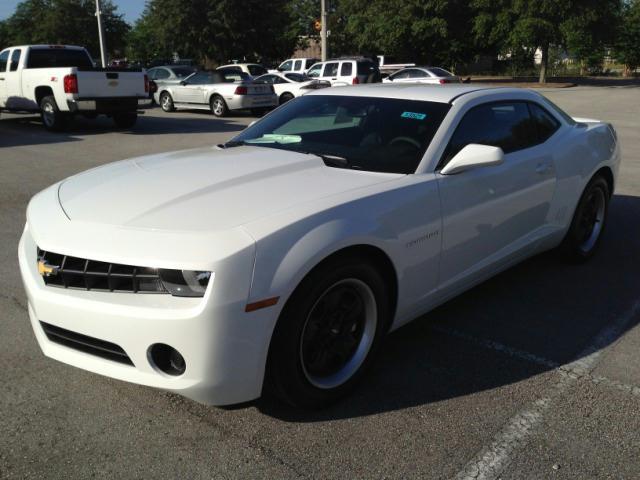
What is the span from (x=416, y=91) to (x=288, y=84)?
52.6ft

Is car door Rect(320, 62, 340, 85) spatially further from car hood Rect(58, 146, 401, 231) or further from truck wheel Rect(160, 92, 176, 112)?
car hood Rect(58, 146, 401, 231)

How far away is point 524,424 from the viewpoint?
2.85 m

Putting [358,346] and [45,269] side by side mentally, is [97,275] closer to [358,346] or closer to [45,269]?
[45,269]

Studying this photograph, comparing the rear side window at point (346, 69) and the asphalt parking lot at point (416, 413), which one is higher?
the rear side window at point (346, 69)

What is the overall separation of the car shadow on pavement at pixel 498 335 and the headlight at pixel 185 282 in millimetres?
818

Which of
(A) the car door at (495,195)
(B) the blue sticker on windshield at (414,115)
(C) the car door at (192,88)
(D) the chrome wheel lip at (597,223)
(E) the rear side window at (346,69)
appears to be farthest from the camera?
(E) the rear side window at (346,69)

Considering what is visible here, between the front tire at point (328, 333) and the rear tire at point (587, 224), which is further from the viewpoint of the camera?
the rear tire at point (587, 224)

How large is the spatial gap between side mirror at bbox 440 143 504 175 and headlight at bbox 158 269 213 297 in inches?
62.5

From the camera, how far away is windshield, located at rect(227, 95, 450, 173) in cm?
351

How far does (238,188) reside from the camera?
10.0ft

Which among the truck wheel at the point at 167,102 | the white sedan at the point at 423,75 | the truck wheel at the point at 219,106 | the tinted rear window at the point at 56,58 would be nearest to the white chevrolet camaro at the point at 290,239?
the tinted rear window at the point at 56,58

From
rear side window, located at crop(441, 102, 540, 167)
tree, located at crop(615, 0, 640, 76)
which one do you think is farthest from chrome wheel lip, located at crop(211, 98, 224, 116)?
tree, located at crop(615, 0, 640, 76)

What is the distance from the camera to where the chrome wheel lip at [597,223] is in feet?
17.1

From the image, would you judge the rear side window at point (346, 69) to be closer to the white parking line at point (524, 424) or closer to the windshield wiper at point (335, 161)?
the windshield wiper at point (335, 161)
